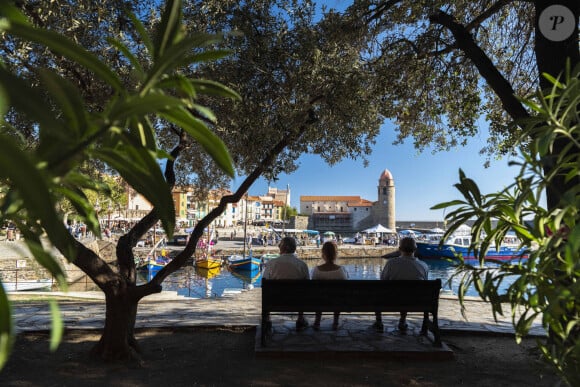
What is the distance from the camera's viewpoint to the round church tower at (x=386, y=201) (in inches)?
3255

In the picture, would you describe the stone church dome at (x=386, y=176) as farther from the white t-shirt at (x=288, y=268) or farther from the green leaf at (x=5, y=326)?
the green leaf at (x=5, y=326)

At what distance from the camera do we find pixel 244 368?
4.13 m

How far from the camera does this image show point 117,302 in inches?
169

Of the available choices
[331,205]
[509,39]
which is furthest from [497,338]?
[331,205]

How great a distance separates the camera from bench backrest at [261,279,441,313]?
14.9 feet

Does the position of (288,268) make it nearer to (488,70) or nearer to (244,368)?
(244,368)

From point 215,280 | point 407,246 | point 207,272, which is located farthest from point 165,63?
point 215,280

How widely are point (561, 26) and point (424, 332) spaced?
143 inches

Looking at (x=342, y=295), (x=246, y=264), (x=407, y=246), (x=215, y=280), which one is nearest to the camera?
(x=342, y=295)

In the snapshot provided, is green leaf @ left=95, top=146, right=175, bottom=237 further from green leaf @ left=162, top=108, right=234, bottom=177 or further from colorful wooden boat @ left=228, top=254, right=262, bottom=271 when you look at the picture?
colorful wooden boat @ left=228, top=254, right=262, bottom=271

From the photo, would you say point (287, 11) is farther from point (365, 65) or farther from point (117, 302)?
point (117, 302)

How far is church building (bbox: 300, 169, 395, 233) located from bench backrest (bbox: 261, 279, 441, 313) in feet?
260

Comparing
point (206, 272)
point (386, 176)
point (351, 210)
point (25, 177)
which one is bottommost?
point (206, 272)

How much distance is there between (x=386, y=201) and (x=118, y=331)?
82.7 m
